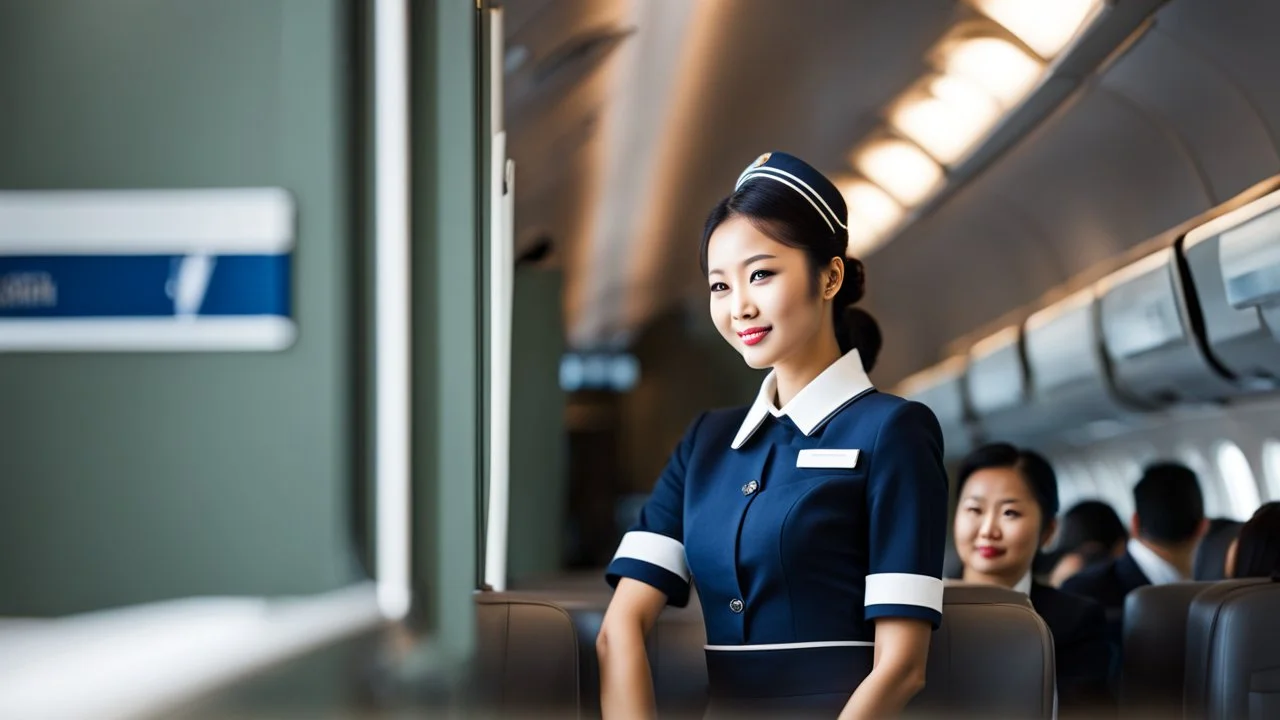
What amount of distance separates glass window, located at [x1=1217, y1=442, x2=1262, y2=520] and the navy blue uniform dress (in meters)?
6.07

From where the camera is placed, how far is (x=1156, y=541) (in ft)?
18.0

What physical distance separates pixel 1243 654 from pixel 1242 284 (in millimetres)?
1984

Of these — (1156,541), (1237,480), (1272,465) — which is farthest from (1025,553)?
(1237,480)

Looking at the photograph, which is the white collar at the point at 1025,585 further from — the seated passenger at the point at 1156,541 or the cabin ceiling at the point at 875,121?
the cabin ceiling at the point at 875,121

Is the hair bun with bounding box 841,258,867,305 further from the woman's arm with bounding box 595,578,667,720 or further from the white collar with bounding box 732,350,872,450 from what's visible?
the woman's arm with bounding box 595,578,667,720

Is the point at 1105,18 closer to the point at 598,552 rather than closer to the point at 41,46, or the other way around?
the point at 41,46

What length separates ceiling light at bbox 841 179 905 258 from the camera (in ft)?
23.5

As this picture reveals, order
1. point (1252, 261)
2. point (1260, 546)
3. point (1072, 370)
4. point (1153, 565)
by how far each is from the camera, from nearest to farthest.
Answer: point (1260, 546) → point (1252, 261) → point (1153, 565) → point (1072, 370)

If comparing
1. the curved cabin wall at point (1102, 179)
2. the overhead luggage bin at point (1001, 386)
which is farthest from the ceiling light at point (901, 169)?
the overhead luggage bin at point (1001, 386)

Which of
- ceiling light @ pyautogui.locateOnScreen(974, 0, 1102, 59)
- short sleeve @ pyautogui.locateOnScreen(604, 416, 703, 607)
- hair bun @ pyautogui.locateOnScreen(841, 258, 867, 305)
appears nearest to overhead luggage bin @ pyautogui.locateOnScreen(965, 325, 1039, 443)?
ceiling light @ pyautogui.locateOnScreen(974, 0, 1102, 59)

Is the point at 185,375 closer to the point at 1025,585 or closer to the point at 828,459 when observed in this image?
the point at 828,459

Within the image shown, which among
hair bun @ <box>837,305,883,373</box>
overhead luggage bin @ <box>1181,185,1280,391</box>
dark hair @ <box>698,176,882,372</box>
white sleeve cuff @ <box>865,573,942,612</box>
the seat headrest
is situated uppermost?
overhead luggage bin @ <box>1181,185,1280,391</box>

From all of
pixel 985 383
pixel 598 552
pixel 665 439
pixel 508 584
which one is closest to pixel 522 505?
pixel 508 584

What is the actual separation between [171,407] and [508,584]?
416 cm
